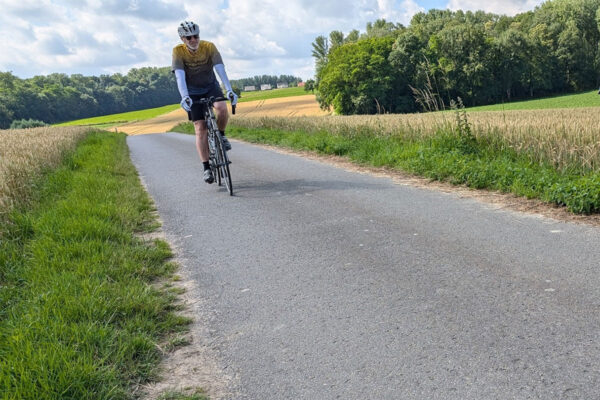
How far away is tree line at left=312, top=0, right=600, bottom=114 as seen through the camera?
58125mm

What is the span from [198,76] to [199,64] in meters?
0.20

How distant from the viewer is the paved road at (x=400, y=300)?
250 centimetres

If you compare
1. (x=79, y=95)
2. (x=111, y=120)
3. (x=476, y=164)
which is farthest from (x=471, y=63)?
(x=79, y=95)

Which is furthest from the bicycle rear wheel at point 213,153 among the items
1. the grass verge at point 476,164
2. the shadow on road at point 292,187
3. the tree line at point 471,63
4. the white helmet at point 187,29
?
the tree line at point 471,63

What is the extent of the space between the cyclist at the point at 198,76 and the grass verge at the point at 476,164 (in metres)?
3.68

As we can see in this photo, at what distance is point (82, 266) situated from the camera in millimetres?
4137

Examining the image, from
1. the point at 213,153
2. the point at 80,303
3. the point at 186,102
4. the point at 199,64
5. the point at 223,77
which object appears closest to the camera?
the point at 80,303

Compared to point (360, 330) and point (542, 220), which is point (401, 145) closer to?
point (542, 220)

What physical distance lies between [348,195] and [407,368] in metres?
4.90

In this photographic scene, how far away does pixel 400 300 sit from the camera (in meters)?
3.48

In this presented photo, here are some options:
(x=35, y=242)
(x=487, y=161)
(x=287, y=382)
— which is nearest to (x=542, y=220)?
(x=487, y=161)

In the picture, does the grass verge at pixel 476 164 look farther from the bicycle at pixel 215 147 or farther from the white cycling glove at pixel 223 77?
the white cycling glove at pixel 223 77

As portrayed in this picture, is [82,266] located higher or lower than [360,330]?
higher

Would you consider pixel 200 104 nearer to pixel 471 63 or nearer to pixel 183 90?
pixel 183 90
